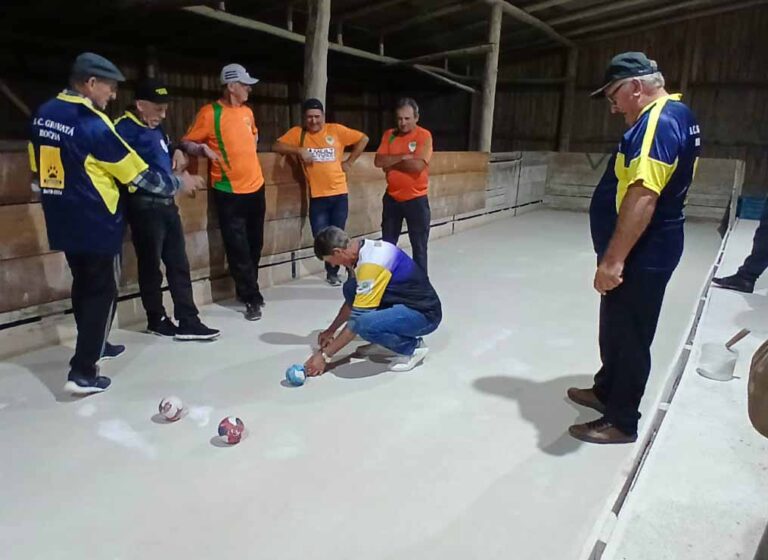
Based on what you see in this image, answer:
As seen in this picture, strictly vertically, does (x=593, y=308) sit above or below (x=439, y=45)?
below

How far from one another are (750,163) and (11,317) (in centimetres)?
1137

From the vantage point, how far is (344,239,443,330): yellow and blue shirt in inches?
103

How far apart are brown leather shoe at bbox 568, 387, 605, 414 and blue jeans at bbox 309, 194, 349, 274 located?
2.19 m

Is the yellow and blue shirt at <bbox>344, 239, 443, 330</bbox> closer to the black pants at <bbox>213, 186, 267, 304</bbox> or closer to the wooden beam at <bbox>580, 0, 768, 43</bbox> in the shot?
the black pants at <bbox>213, 186, 267, 304</bbox>

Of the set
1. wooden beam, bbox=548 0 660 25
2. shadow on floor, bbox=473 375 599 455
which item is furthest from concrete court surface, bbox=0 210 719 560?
wooden beam, bbox=548 0 660 25

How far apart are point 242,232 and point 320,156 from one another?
826mm

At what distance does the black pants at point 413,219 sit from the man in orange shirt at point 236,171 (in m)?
1.03

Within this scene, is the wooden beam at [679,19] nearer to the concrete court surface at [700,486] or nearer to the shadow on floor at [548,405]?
the concrete court surface at [700,486]

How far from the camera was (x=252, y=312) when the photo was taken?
143 inches

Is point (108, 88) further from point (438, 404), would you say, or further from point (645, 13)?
point (645, 13)

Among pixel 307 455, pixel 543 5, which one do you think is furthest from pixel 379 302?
pixel 543 5

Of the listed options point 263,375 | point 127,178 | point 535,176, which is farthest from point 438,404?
point 535,176

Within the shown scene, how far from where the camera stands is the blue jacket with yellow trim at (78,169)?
7.43ft

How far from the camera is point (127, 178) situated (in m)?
2.39
